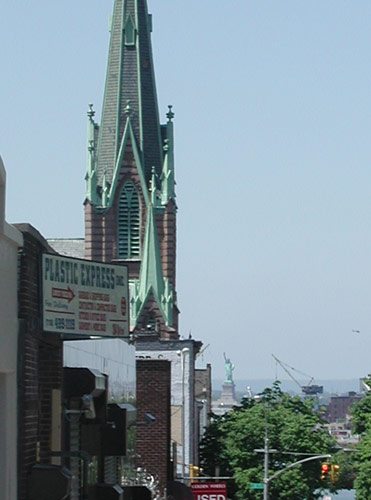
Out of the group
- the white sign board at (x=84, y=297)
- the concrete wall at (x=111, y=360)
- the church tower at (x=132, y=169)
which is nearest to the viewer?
the white sign board at (x=84, y=297)

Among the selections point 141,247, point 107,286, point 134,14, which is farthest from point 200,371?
point 107,286

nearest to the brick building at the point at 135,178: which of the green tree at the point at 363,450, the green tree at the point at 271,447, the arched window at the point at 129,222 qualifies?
the arched window at the point at 129,222

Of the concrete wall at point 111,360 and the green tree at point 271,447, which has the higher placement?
the concrete wall at point 111,360

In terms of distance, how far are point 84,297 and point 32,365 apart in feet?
4.79

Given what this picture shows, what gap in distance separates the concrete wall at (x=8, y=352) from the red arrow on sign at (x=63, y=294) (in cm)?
152

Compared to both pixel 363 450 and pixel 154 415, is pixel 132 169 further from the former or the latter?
pixel 154 415

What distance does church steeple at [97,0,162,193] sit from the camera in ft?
395

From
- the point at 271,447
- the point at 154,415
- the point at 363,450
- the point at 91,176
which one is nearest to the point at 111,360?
the point at 154,415

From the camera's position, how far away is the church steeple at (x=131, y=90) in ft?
395

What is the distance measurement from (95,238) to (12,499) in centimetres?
10086

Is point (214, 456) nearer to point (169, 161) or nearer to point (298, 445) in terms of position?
point (298, 445)

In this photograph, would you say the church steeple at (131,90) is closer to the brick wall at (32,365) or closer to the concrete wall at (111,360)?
the concrete wall at (111,360)

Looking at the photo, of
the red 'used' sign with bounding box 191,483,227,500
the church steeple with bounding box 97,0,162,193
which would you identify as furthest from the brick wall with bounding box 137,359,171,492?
the church steeple with bounding box 97,0,162,193

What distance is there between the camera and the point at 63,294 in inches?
821
